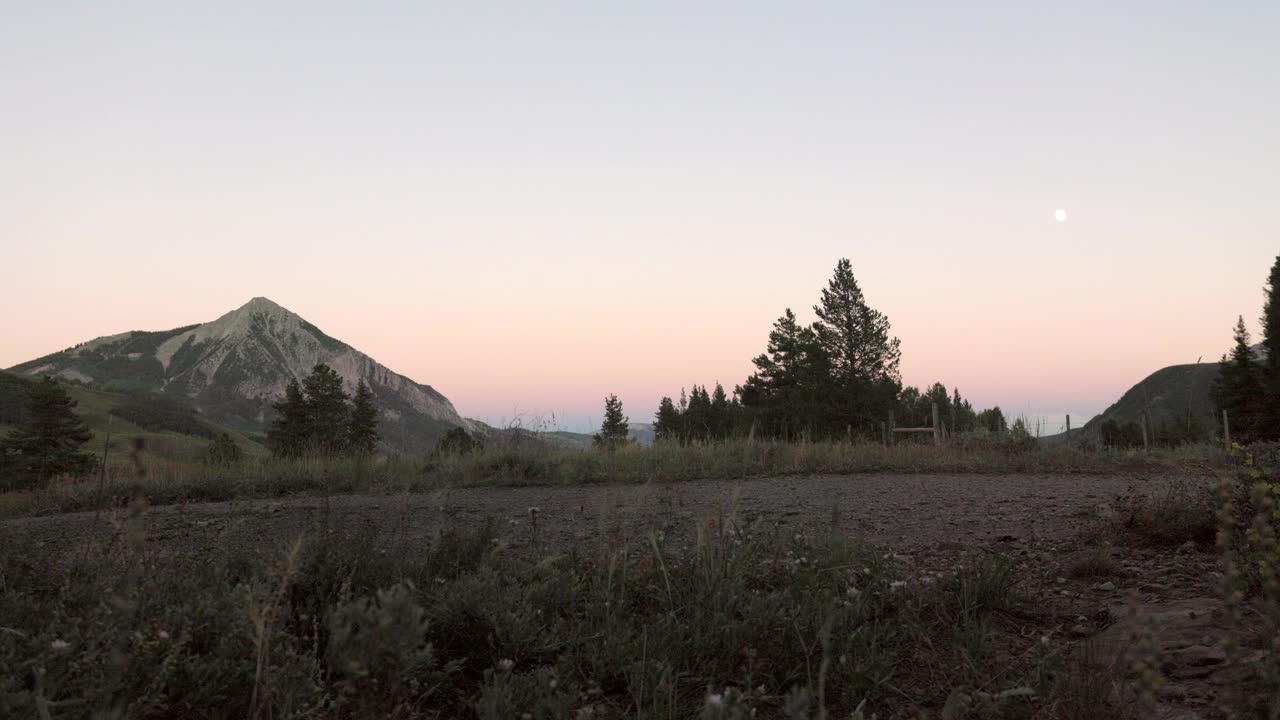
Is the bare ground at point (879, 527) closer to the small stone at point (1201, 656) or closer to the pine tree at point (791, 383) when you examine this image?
the small stone at point (1201, 656)

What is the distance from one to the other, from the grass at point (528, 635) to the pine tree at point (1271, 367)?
49.1m

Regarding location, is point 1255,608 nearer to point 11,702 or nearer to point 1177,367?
point 11,702

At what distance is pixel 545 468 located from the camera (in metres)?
9.28

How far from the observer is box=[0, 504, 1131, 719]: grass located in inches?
87.2

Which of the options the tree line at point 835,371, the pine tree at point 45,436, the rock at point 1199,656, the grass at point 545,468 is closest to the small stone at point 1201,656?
the rock at point 1199,656

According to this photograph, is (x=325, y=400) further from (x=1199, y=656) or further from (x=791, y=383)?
(x=1199, y=656)

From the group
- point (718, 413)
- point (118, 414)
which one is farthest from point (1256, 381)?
point (118, 414)

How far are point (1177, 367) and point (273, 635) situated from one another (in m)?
191

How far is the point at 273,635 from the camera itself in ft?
7.77

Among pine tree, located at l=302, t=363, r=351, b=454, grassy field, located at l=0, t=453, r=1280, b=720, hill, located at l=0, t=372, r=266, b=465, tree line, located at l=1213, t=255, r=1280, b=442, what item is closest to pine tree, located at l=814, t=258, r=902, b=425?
tree line, located at l=1213, t=255, r=1280, b=442

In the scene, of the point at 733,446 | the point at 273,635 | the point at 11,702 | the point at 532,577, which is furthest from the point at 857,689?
the point at 733,446

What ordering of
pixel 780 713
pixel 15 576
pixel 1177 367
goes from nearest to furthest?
pixel 780 713 → pixel 15 576 → pixel 1177 367

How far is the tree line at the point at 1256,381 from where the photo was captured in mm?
42219

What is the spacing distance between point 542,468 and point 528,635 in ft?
21.4
